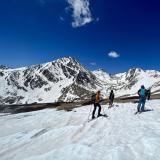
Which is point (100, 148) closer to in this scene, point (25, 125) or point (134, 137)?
point (134, 137)

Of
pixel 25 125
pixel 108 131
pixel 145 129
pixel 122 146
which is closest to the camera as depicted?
pixel 122 146

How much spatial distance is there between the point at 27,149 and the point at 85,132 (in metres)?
4.94

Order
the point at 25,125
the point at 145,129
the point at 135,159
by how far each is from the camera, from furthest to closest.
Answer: the point at 25,125 → the point at 145,129 → the point at 135,159

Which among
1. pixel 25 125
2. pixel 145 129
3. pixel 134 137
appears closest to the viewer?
pixel 134 137

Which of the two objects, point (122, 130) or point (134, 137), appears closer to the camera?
point (134, 137)

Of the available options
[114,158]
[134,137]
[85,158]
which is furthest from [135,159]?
[134,137]

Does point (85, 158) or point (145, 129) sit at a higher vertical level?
point (145, 129)

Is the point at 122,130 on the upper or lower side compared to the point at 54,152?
upper

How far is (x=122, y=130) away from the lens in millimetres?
20500

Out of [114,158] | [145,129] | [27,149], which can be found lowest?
[27,149]

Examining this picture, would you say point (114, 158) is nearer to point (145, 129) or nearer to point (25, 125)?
point (145, 129)

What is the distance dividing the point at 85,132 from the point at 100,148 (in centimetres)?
637

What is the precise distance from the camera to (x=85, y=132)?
21.9 m

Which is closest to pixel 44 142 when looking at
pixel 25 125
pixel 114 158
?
pixel 114 158
